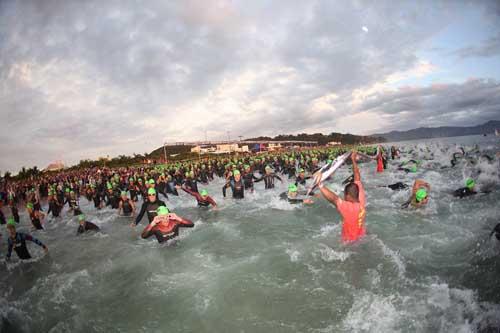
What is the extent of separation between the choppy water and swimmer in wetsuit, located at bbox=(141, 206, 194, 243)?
450 millimetres

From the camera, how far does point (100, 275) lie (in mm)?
6281

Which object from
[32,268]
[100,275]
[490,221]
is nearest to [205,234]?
[100,275]

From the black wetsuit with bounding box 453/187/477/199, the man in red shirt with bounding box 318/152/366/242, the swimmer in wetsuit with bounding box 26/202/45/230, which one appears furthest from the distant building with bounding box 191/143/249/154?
the man in red shirt with bounding box 318/152/366/242

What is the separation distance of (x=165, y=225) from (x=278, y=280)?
350cm

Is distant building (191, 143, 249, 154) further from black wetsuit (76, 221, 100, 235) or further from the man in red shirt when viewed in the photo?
the man in red shirt

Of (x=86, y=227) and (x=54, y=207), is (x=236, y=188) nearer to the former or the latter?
(x=86, y=227)

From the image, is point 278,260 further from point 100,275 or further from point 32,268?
point 32,268

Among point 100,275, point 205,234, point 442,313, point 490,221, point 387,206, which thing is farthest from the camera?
point 387,206

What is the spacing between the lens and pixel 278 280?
4.93 metres

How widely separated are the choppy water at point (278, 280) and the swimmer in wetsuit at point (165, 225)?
0.45m

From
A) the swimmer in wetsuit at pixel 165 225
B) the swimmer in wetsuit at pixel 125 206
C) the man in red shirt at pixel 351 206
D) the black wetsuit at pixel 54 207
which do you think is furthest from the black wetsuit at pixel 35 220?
the man in red shirt at pixel 351 206

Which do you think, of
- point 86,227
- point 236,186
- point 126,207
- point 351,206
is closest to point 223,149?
point 236,186

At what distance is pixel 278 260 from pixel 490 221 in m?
6.03

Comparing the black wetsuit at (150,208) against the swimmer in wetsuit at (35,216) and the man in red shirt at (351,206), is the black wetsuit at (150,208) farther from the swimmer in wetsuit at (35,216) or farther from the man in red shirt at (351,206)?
the swimmer in wetsuit at (35,216)
